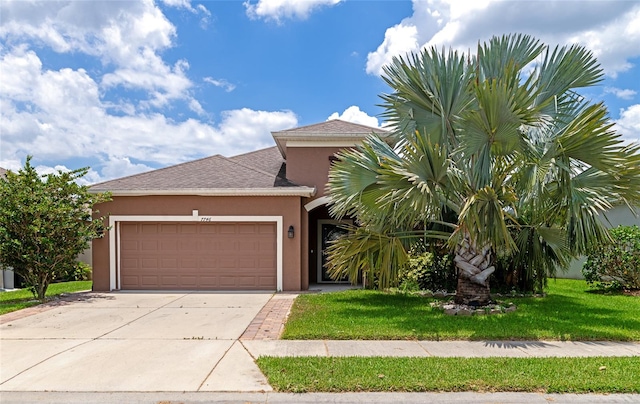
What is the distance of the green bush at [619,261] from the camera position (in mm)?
11406

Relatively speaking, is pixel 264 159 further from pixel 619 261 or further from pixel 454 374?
pixel 454 374

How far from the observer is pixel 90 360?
5.69 metres

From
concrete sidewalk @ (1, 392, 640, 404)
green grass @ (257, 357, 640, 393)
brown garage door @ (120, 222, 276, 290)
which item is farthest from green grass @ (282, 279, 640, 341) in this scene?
brown garage door @ (120, 222, 276, 290)

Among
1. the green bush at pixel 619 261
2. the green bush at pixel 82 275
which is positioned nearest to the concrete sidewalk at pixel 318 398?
the green bush at pixel 619 261

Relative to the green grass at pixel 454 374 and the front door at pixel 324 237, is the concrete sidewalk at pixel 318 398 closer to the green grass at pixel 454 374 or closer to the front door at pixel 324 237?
the green grass at pixel 454 374

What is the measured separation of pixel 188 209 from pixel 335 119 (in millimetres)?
5872

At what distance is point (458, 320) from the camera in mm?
7848

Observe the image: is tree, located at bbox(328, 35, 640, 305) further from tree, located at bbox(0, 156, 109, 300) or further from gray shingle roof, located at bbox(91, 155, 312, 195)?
A: tree, located at bbox(0, 156, 109, 300)

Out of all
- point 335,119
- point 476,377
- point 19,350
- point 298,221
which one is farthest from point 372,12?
point 19,350

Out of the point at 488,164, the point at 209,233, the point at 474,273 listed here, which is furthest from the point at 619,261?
the point at 209,233

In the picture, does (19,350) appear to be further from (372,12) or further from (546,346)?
(372,12)

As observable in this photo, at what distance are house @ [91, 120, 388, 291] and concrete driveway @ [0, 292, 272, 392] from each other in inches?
91.4

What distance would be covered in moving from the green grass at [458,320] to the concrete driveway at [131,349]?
1354 mm

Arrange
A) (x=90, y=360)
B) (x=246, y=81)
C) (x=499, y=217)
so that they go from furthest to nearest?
(x=246, y=81) → (x=499, y=217) → (x=90, y=360)
